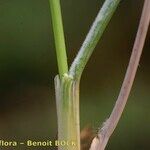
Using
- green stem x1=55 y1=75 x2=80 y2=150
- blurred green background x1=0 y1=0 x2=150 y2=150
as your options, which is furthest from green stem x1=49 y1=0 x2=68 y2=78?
blurred green background x1=0 y1=0 x2=150 y2=150

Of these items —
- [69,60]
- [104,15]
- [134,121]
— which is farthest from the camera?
[134,121]

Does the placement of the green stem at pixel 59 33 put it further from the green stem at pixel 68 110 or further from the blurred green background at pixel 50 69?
the blurred green background at pixel 50 69

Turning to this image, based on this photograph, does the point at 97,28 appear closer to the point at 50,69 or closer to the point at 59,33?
the point at 59,33

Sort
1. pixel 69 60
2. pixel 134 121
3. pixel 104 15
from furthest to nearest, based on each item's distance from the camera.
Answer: pixel 134 121, pixel 69 60, pixel 104 15

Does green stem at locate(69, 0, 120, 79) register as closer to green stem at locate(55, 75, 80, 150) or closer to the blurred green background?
green stem at locate(55, 75, 80, 150)

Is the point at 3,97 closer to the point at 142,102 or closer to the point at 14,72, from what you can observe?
the point at 14,72

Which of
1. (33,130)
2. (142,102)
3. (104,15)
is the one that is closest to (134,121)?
(142,102)

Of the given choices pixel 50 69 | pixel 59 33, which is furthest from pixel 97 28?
pixel 50 69
